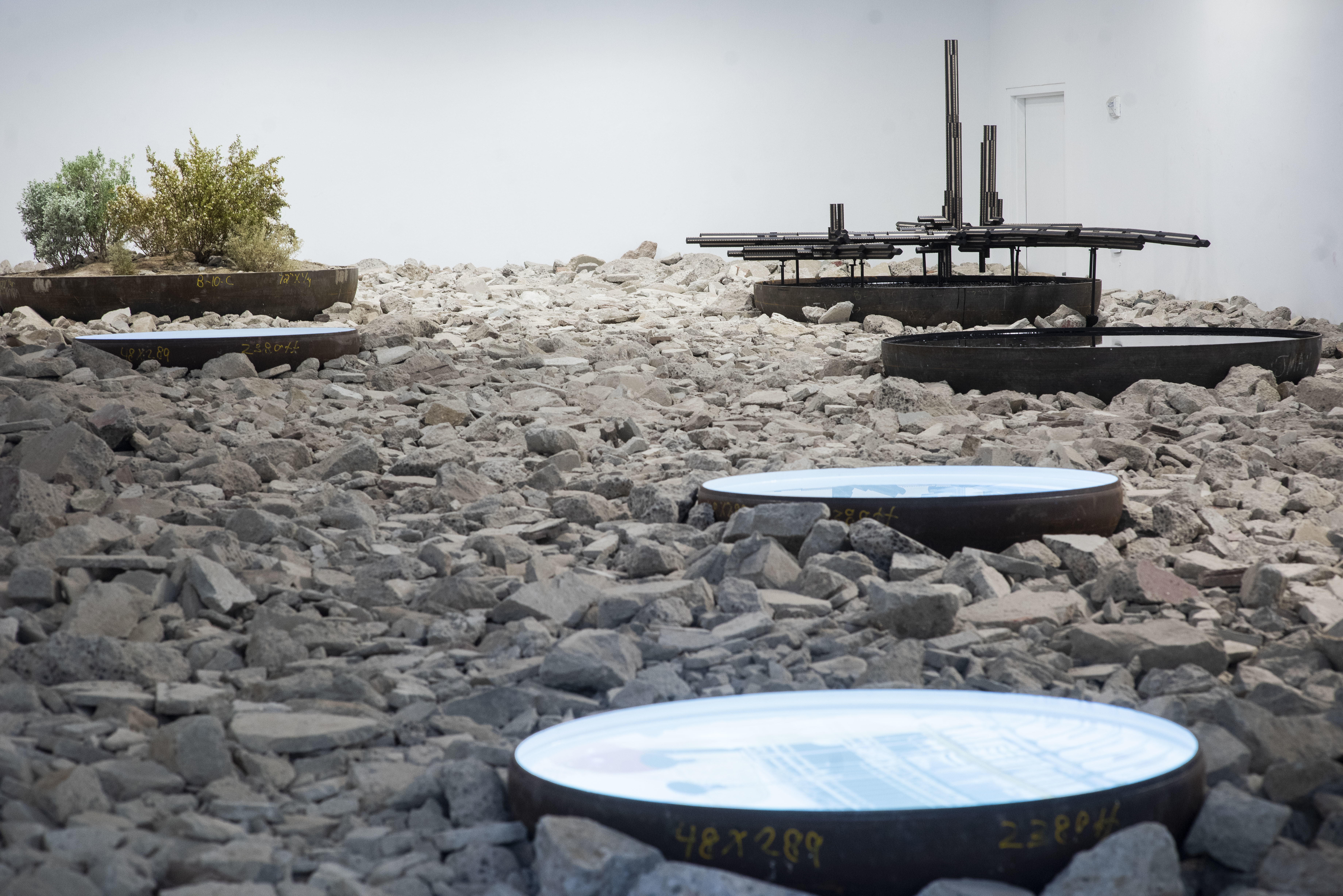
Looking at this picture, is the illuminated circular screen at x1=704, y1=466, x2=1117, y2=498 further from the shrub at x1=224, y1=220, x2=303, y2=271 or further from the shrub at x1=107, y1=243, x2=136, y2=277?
the shrub at x1=107, y1=243, x2=136, y2=277

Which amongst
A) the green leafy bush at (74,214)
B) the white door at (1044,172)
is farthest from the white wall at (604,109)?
the green leafy bush at (74,214)

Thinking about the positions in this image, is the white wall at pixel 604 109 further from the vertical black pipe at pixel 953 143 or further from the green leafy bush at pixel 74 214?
the green leafy bush at pixel 74 214

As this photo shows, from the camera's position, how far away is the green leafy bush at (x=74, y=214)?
26.8 ft

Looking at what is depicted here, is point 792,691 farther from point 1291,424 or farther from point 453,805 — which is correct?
point 1291,424

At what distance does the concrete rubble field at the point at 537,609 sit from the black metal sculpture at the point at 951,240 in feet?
8.37

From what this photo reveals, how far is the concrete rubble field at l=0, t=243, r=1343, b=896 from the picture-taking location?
1575 millimetres

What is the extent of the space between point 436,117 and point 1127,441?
9.32m

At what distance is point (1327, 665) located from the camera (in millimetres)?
2193

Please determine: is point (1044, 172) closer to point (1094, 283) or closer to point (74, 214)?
point (1094, 283)

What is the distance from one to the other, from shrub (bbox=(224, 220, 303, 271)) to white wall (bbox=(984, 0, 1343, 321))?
21.8 feet

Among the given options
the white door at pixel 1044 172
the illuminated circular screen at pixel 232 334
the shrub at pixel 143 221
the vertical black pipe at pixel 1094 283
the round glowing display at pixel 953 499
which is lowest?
the round glowing display at pixel 953 499

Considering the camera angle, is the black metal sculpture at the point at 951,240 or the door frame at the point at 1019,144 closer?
the black metal sculpture at the point at 951,240

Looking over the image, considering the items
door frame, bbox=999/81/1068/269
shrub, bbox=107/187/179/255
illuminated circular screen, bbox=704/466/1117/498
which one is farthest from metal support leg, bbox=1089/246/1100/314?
shrub, bbox=107/187/179/255

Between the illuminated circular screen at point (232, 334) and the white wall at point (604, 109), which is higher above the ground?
the white wall at point (604, 109)
